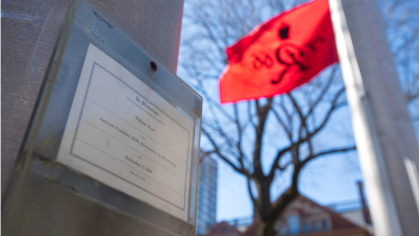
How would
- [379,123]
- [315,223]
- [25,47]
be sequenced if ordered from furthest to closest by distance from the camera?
[315,223] < [379,123] < [25,47]

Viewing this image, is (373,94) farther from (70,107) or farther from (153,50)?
(70,107)

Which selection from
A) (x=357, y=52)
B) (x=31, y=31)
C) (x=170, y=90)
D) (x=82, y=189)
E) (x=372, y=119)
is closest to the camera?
(x=82, y=189)

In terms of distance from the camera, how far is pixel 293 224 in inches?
1225

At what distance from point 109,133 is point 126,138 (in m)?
0.07

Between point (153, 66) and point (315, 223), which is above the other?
point (315, 223)

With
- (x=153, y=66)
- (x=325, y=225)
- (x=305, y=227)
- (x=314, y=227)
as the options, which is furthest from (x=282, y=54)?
(x=305, y=227)

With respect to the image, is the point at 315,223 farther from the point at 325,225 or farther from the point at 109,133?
the point at 109,133

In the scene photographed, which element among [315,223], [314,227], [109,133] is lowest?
[109,133]

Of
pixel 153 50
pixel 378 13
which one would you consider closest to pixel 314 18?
pixel 378 13

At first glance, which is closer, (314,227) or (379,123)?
(379,123)

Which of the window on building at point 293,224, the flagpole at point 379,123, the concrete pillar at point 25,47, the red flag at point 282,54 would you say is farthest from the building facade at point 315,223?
the concrete pillar at point 25,47

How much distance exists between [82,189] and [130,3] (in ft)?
3.01

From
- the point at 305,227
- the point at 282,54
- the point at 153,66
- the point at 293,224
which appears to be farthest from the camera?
the point at 293,224

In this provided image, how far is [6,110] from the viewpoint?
3.55ft
